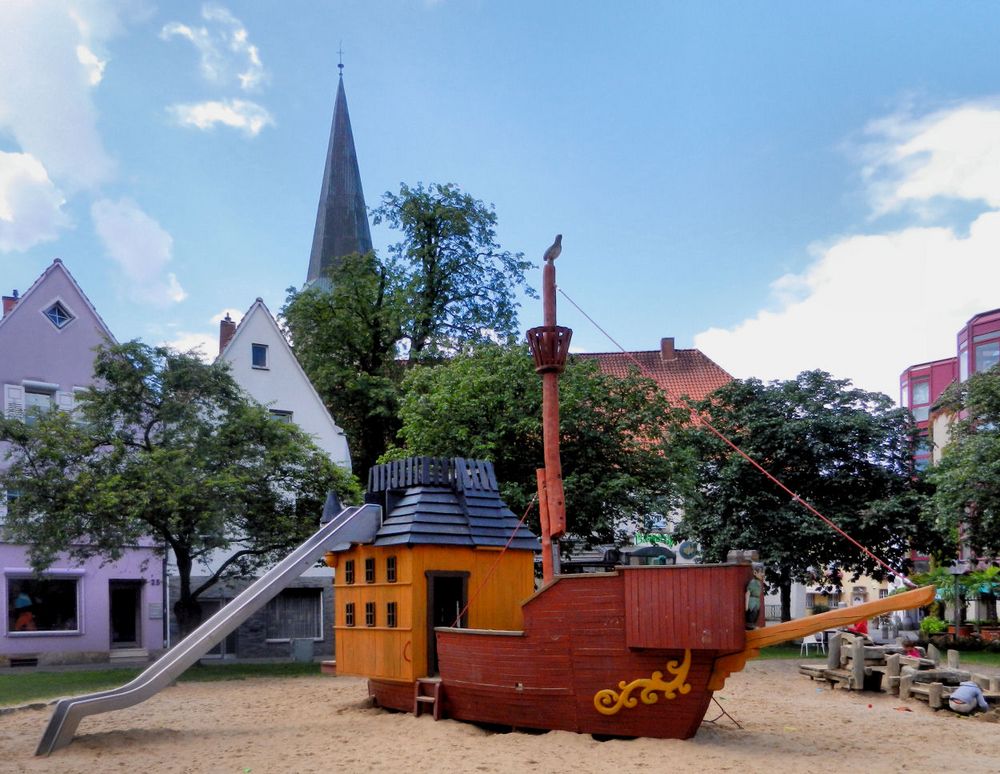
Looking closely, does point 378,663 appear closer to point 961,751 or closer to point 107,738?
point 107,738

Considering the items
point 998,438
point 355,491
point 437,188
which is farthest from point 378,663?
point 437,188

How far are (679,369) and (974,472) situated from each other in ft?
74.4

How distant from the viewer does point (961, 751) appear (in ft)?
46.5

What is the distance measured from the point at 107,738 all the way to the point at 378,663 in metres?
4.06

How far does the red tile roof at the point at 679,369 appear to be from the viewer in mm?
49906

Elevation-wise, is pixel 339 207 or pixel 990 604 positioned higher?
pixel 339 207

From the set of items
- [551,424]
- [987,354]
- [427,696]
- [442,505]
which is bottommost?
[427,696]

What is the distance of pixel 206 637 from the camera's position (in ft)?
52.8

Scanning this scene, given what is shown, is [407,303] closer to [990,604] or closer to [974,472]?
[974,472]

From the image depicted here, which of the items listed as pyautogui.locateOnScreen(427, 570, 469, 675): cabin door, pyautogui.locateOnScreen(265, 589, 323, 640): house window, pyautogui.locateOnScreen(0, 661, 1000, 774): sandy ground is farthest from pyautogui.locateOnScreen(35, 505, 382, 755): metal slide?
pyautogui.locateOnScreen(265, 589, 323, 640): house window

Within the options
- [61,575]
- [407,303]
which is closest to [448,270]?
[407,303]

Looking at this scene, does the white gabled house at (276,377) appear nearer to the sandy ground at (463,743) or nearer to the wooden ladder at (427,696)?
the sandy ground at (463,743)

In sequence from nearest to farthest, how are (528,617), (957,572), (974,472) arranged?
1. (528,617)
2. (974,472)
3. (957,572)

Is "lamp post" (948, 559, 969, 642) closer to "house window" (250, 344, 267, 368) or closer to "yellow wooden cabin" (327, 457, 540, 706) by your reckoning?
"yellow wooden cabin" (327, 457, 540, 706)
